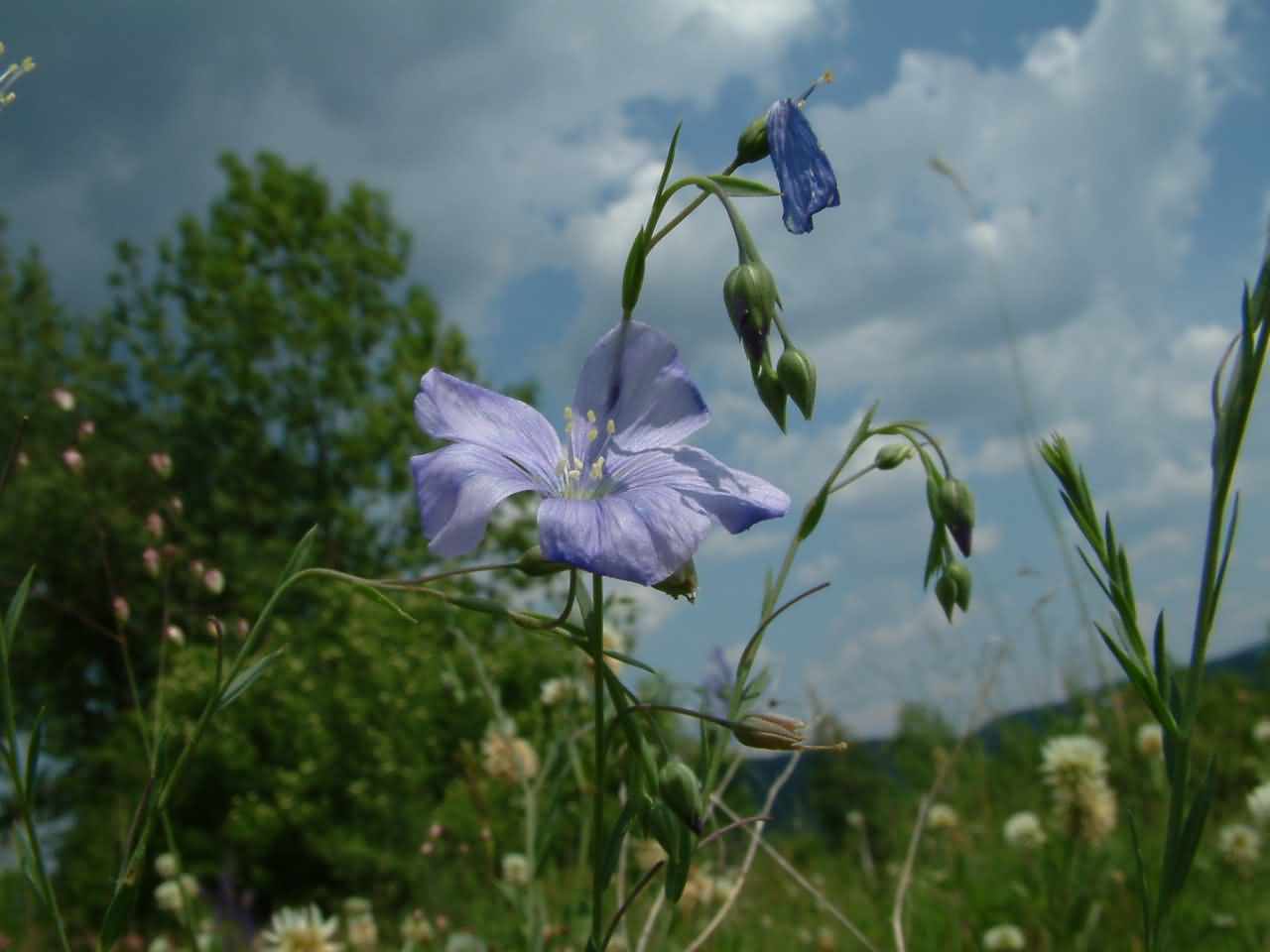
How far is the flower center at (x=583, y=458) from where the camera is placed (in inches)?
35.7

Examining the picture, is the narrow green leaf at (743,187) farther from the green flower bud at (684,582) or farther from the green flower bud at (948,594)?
the green flower bud at (948,594)

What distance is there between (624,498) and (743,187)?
0.24 m

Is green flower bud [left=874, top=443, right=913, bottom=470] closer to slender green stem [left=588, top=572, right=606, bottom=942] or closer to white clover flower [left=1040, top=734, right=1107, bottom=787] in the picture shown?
slender green stem [left=588, top=572, right=606, bottom=942]

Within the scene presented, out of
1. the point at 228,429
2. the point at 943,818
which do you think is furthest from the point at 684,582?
the point at 228,429

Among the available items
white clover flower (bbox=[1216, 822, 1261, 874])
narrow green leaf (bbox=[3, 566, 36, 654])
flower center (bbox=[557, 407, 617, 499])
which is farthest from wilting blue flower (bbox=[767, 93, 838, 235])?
white clover flower (bbox=[1216, 822, 1261, 874])

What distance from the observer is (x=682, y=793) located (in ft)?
2.52

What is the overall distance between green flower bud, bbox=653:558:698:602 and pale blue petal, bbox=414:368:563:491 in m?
0.13

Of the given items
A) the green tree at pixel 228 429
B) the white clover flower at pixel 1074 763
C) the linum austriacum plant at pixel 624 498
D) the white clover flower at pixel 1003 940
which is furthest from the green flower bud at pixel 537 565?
the green tree at pixel 228 429

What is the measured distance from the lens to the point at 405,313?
15289 millimetres

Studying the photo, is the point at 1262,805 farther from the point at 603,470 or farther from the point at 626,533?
the point at 626,533

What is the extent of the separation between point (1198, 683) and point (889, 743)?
7.01 meters

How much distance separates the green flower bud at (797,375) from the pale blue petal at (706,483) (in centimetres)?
8

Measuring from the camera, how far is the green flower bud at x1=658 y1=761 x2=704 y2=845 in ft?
2.49

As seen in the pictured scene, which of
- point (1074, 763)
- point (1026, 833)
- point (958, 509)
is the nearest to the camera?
point (958, 509)
